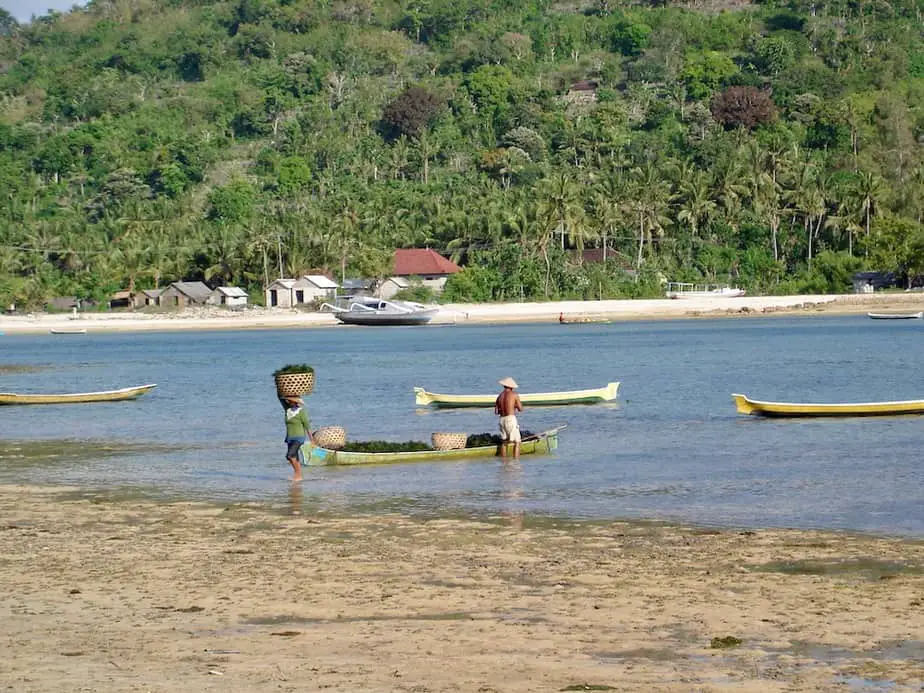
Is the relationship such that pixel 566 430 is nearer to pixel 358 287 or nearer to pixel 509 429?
pixel 509 429

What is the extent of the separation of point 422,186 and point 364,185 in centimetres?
640

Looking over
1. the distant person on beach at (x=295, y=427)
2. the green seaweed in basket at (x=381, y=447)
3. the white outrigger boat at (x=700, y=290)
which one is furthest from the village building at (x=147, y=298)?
the distant person on beach at (x=295, y=427)

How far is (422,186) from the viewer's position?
6053 inches

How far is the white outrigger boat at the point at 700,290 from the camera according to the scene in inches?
4633

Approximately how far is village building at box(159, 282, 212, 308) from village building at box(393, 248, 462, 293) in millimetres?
16520

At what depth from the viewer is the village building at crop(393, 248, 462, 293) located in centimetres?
12200

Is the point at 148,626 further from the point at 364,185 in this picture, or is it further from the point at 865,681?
the point at 364,185

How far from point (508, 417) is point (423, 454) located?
1.66m

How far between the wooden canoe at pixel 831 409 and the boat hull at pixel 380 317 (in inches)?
3119

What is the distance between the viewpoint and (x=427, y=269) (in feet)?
400

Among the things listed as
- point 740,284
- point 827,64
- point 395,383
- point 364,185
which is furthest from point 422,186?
point 395,383

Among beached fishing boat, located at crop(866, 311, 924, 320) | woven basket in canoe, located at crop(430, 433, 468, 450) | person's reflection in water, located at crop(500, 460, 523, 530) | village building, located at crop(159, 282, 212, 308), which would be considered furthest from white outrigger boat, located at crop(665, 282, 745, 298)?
person's reflection in water, located at crop(500, 460, 523, 530)

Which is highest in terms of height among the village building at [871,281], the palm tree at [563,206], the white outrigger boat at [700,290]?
the palm tree at [563,206]

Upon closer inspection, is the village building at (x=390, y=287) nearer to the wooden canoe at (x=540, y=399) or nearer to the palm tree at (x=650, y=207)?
the palm tree at (x=650, y=207)
